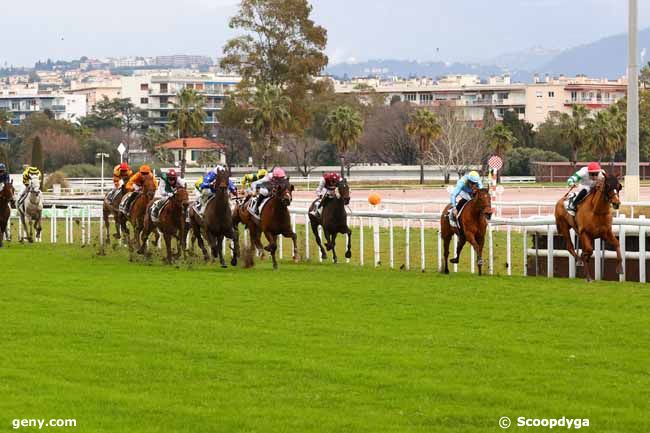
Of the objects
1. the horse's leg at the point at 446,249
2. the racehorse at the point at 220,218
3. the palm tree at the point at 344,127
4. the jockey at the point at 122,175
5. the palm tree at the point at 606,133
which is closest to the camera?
the horse's leg at the point at 446,249

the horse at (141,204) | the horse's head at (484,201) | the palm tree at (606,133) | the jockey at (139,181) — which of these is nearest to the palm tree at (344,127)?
the palm tree at (606,133)

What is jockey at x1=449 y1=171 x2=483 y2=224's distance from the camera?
19.2 m

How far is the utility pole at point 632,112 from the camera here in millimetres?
28250

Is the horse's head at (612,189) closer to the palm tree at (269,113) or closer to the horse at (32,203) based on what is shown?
the horse at (32,203)

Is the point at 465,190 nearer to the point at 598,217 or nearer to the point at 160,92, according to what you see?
the point at 598,217

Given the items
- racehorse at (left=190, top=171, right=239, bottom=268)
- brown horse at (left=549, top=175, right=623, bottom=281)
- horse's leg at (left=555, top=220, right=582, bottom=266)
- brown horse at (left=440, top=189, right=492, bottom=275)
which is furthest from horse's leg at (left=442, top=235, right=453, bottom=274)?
racehorse at (left=190, top=171, right=239, bottom=268)

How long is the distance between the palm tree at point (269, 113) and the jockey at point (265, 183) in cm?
5738

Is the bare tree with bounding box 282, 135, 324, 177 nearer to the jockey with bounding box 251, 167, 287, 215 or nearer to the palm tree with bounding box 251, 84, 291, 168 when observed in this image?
the palm tree with bounding box 251, 84, 291, 168

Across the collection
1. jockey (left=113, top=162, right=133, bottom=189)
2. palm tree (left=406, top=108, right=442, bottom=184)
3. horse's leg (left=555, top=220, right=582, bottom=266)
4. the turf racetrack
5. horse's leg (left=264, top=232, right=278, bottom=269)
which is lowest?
the turf racetrack

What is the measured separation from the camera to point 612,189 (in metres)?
17.2

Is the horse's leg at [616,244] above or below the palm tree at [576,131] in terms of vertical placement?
below

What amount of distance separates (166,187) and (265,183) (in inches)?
70.4

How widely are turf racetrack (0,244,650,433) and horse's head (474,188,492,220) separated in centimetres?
174

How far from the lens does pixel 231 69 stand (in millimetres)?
88812
